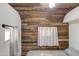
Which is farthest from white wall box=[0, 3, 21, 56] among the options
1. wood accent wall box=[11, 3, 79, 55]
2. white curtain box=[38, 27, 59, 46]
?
white curtain box=[38, 27, 59, 46]

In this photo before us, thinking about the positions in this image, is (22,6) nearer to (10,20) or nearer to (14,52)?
(10,20)

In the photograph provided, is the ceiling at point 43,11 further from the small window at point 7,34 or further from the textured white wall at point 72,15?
the small window at point 7,34

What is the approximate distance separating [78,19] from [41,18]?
35cm

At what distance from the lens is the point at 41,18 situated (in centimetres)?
121

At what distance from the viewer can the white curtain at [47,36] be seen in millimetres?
1208

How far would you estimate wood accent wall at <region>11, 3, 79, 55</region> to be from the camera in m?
1.19

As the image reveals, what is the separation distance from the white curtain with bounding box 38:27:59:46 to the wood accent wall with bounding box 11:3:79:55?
0.03 m

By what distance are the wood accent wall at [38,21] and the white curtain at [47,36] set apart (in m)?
0.03

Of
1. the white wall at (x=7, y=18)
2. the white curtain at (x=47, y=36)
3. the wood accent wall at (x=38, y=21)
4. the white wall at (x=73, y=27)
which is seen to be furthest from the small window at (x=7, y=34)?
the white wall at (x=73, y=27)

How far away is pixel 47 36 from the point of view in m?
1.23

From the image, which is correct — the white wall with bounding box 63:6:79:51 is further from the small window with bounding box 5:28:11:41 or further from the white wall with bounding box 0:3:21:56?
the small window with bounding box 5:28:11:41

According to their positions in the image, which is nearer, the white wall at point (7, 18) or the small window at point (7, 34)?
the white wall at point (7, 18)

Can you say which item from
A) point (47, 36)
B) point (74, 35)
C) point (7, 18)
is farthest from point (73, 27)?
point (7, 18)

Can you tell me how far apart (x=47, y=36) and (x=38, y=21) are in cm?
17
